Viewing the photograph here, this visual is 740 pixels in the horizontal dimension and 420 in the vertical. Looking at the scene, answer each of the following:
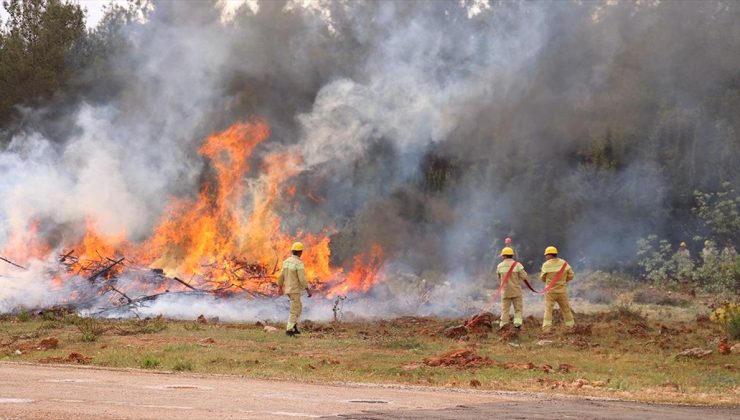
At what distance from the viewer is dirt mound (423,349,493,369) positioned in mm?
14008

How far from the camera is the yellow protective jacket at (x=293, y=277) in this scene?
1900 cm

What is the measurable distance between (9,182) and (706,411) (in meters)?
21.9

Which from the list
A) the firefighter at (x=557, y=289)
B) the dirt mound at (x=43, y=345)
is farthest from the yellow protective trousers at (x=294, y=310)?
the firefighter at (x=557, y=289)

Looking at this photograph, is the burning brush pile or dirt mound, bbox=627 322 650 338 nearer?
dirt mound, bbox=627 322 650 338

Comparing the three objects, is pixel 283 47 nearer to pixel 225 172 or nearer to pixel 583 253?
pixel 225 172

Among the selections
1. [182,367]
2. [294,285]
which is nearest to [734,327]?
[294,285]

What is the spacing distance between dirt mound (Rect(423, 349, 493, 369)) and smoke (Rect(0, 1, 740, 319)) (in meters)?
10.0

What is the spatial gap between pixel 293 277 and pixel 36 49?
22.2 m

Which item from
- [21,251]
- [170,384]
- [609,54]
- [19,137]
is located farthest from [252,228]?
[170,384]

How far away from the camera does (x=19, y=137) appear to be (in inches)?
1195

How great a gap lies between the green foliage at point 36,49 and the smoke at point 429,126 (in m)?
4.65

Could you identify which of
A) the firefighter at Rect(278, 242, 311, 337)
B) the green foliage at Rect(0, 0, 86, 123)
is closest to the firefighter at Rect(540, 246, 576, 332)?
the firefighter at Rect(278, 242, 311, 337)

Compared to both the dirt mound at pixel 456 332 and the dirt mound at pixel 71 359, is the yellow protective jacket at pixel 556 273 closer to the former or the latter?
the dirt mound at pixel 456 332

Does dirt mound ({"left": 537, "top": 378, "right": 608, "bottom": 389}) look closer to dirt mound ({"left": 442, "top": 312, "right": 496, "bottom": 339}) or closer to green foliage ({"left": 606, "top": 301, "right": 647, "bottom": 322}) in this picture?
dirt mound ({"left": 442, "top": 312, "right": 496, "bottom": 339})
